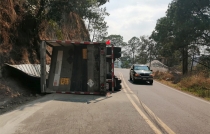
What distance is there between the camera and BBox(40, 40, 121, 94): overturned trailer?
34.7ft

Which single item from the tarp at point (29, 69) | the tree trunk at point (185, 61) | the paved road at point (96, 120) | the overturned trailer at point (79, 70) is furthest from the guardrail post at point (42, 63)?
the tree trunk at point (185, 61)

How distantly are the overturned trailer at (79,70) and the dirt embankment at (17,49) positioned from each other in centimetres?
103

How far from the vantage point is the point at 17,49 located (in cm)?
1154

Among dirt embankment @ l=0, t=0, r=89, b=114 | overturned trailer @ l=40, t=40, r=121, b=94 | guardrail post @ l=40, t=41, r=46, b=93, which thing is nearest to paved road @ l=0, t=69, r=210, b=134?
dirt embankment @ l=0, t=0, r=89, b=114

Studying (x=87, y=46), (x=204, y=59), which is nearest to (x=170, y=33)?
(x=204, y=59)

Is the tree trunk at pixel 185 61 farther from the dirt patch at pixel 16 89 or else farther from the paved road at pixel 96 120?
the paved road at pixel 96 120

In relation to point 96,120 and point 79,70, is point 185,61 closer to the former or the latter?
point 79,70

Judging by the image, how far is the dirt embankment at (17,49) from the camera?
28.9ft

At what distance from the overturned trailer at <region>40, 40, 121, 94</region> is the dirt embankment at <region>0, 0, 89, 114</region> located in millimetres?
1035

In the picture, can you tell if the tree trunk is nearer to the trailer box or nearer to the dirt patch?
the trailer box

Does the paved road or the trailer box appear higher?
the trailer box

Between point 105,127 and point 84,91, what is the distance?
17.2 feet

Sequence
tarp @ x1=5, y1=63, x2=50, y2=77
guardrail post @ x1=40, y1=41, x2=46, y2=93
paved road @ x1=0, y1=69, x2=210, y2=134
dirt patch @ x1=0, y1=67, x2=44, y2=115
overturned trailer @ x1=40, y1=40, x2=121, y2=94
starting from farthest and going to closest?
1. overturned trailer @ x1=40, y1=40, x2=121, y2=94
2. tarp @ x1=5, y1=63, x2=50, y2=77
3. guardrail post @ x1=40, y1=41, x2=46, y2=93
4. dirt patch @ x1=0, y1=67, x2=44, y2=115
5. paved road @ x1=0, y1=69, x2=210, y2=134

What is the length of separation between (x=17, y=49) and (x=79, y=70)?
3.58 metres
